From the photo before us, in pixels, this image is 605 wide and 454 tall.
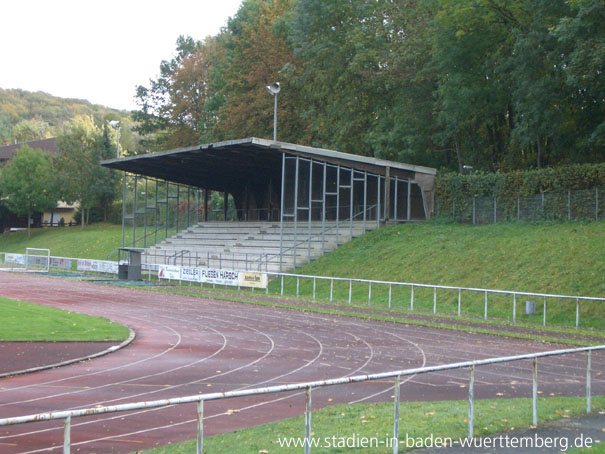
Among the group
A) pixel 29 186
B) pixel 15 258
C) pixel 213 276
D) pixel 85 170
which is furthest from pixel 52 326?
pixel 29 186

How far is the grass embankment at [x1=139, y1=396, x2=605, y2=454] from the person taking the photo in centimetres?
822

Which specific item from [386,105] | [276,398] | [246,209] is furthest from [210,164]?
[276,398]

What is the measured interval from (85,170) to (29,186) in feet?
21.3

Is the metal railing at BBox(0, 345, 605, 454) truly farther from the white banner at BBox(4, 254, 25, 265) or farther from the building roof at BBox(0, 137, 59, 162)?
the building roof at BBox(0, 137, 59, 162)

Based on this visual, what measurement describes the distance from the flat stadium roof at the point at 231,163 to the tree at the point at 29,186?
27.2m

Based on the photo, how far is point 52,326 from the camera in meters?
20.4

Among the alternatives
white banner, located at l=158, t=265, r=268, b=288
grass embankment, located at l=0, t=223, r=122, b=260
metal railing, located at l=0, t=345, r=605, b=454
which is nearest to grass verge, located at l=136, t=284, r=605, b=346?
white banner, located at l=158, t=265, r=268, b=288

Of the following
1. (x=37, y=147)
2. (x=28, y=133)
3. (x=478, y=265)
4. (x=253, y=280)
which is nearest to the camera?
(x=478, y=265)

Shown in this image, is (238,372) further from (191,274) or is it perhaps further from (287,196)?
(287,196)

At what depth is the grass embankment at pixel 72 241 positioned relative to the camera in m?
58.2

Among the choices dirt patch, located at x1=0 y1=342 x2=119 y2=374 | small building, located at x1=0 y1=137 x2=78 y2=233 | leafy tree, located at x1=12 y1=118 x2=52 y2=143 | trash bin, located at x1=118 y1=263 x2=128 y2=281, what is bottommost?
dirt patch, located at x1=0 y1=342 x2=119 y2=374

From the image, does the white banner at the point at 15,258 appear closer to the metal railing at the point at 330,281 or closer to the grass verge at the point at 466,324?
the metal railing at the point at 330,281

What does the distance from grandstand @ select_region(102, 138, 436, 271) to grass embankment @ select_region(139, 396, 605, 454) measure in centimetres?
2604

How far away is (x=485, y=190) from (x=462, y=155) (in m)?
7.08
